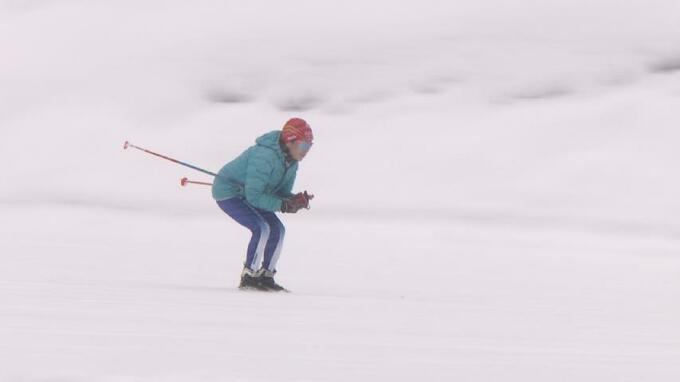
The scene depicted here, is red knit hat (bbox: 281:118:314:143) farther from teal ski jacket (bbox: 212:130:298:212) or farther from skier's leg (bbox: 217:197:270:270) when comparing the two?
skier's leg (bbox: 217:197:270:270)

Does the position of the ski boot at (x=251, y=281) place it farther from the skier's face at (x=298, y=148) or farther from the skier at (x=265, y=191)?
the skier's face at (x=298, y=148)

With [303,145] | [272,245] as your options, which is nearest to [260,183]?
[303,145]

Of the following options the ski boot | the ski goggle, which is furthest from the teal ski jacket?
the ski boot

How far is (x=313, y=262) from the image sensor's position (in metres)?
9.98

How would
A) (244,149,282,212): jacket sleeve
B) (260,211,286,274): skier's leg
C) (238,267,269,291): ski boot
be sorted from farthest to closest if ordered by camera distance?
1. (260,211,286,274): skier's leg
2. (238,267,269,291): ski boot
3. (244,149,282,212): jacket sleeve

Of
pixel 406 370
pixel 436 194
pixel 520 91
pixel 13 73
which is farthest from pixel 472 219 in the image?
pixel 13 73

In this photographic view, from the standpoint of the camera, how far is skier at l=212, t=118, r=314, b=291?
20.7 ft

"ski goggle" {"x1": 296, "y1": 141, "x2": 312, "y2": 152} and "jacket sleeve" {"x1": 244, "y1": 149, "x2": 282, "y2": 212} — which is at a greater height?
"ski goggle" {"x1": 296, "y1": 141, "x2": 312, "y2": 152}

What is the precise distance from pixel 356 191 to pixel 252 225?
33.5 ft

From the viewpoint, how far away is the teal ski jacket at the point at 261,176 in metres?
6.30

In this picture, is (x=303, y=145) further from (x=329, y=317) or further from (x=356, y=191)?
(x=356, y=191)

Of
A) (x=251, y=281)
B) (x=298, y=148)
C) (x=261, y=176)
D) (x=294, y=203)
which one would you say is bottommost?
(x=251, y=281)

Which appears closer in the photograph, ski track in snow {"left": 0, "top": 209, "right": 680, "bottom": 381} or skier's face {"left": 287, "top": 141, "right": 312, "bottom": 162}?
ski track in snow {"left": 0, "top": 209, "right": 680, "bottom": 381}

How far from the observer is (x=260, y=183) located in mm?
6297
